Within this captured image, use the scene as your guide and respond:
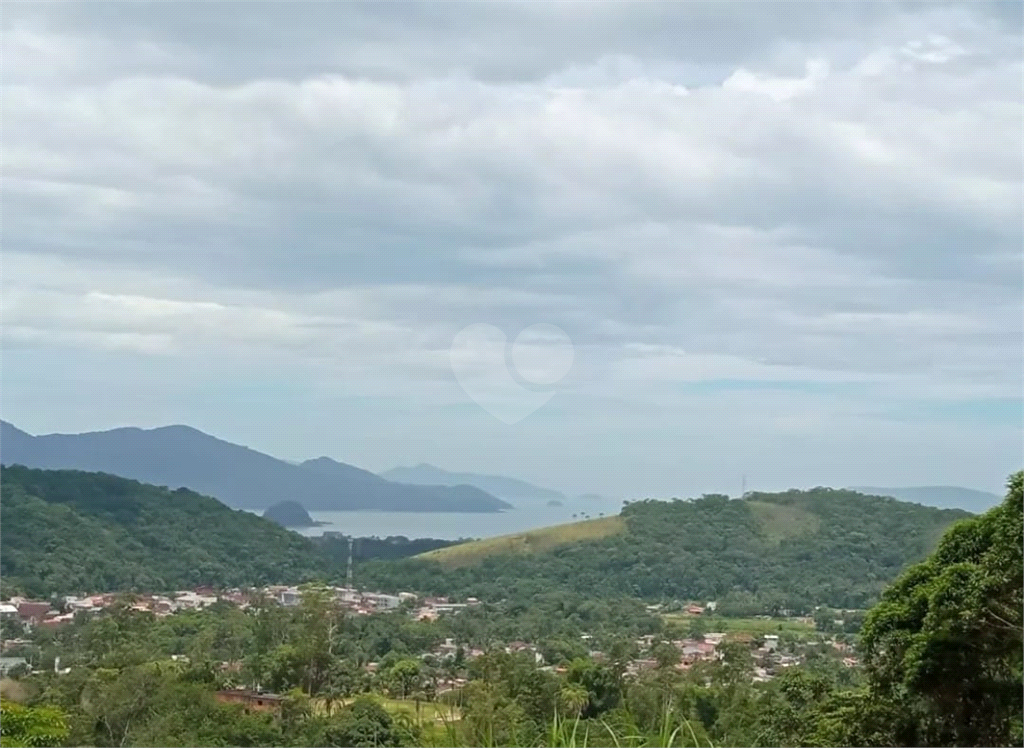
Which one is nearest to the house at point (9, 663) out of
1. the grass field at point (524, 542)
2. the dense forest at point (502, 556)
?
the dense forest at point (502, 556)

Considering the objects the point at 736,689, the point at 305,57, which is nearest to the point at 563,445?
the point at 736,689

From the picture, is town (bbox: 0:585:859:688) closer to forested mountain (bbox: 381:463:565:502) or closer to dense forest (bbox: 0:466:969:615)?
dense forest (bbox: 0:466:969:615)

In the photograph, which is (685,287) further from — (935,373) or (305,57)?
(305,57)

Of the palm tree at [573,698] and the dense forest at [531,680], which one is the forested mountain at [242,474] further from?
the palm tree at [573,698]

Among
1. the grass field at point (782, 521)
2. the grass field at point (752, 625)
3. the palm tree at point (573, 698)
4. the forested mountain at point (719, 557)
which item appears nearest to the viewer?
the palm tree at point (573, 698)
